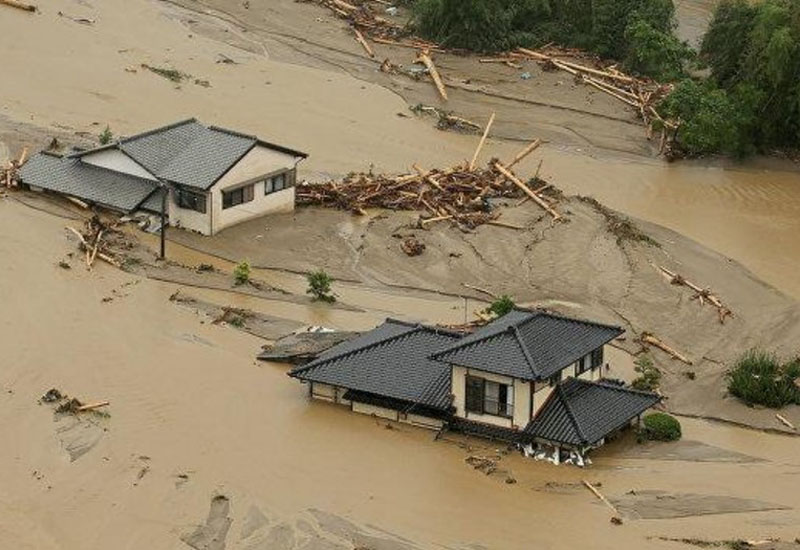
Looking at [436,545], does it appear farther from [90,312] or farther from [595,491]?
[90,312]

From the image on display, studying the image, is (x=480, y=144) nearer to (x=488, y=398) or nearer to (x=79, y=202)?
(x=79, y=202)

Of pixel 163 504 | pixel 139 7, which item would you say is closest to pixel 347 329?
pixel 163 504

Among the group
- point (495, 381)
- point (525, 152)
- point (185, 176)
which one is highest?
point (185, 176)

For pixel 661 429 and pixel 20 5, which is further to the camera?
pixel 20 5

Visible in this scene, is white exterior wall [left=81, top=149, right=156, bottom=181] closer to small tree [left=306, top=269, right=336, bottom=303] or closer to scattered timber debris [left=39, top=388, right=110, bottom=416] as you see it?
small tree [left=306, top=269, right=336, bottom=303]

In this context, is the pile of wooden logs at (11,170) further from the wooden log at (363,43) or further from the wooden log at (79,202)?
the wooden log at (363,43)

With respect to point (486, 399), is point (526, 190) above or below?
above

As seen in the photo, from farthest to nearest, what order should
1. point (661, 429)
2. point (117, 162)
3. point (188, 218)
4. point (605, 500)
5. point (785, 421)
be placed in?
point (117, 162) → point (188, 218) → point (785, 421) → point (661, 429) → point (605, 500)

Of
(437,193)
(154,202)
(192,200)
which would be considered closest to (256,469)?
(192,200)
